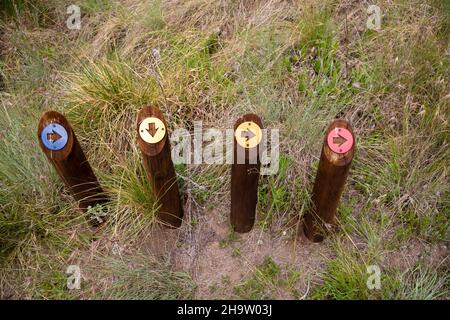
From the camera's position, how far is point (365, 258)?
2.71 metres

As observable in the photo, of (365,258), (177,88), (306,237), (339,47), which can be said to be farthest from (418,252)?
(177,88)

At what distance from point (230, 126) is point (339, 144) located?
3.47ft

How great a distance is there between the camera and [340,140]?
223cm

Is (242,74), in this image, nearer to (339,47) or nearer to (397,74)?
(339,47)

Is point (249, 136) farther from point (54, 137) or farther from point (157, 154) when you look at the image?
point (54, 137)

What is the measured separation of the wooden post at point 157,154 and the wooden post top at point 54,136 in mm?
401

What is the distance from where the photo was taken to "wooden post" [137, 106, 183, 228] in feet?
7.54

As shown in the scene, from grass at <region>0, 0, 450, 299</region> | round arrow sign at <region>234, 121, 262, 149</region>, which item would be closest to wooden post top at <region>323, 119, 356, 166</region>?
round arrow sign at <region>234, 121, 262, 149</region>

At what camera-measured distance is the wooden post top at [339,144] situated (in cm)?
222

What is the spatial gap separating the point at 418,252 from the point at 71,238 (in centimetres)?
213
